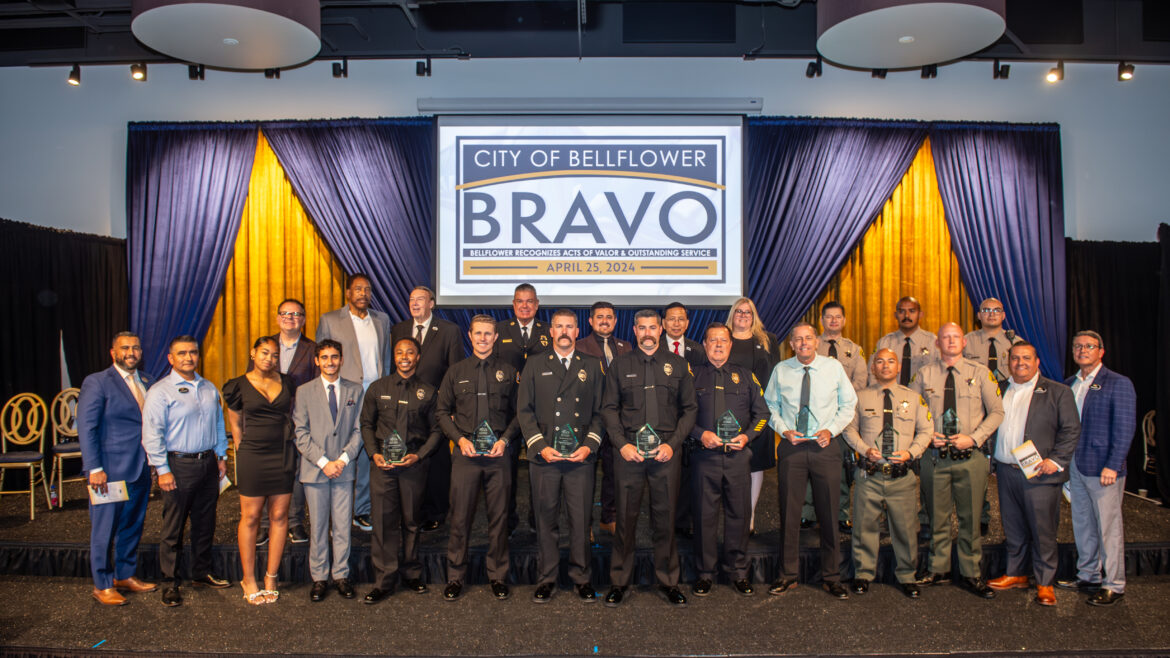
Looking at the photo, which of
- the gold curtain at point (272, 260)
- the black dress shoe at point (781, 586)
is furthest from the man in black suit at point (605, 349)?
the gold curtain at point (272, 260)

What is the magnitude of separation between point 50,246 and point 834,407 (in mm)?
6310

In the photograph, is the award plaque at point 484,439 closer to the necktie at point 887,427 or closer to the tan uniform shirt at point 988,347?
the necktie at point 887,427

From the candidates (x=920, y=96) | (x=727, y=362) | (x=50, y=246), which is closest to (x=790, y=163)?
(x=920, y=96)

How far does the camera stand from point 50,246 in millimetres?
5684

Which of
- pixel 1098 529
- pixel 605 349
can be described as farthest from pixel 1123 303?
pixel 605 349

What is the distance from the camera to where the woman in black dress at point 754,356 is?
4.12m

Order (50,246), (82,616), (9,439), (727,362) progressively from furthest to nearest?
1. (50,246)
2. (9,439)
3. (727,362)
4. (82,616)

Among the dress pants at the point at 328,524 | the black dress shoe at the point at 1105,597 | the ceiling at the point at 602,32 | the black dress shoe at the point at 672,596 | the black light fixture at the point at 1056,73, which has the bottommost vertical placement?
the black dress shoe at the point at 1105,597

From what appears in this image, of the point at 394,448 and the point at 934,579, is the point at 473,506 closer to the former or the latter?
the point at 394,448

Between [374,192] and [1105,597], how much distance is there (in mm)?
5920

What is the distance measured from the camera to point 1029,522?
3729mm

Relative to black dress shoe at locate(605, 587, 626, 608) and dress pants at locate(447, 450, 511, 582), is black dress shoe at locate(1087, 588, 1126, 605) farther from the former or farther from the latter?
dress pants at locate(447, 450, 511, 582)

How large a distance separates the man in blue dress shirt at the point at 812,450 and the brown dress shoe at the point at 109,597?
3527 millimetres

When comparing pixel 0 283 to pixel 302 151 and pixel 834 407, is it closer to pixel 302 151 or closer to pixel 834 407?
pixel 302 151
